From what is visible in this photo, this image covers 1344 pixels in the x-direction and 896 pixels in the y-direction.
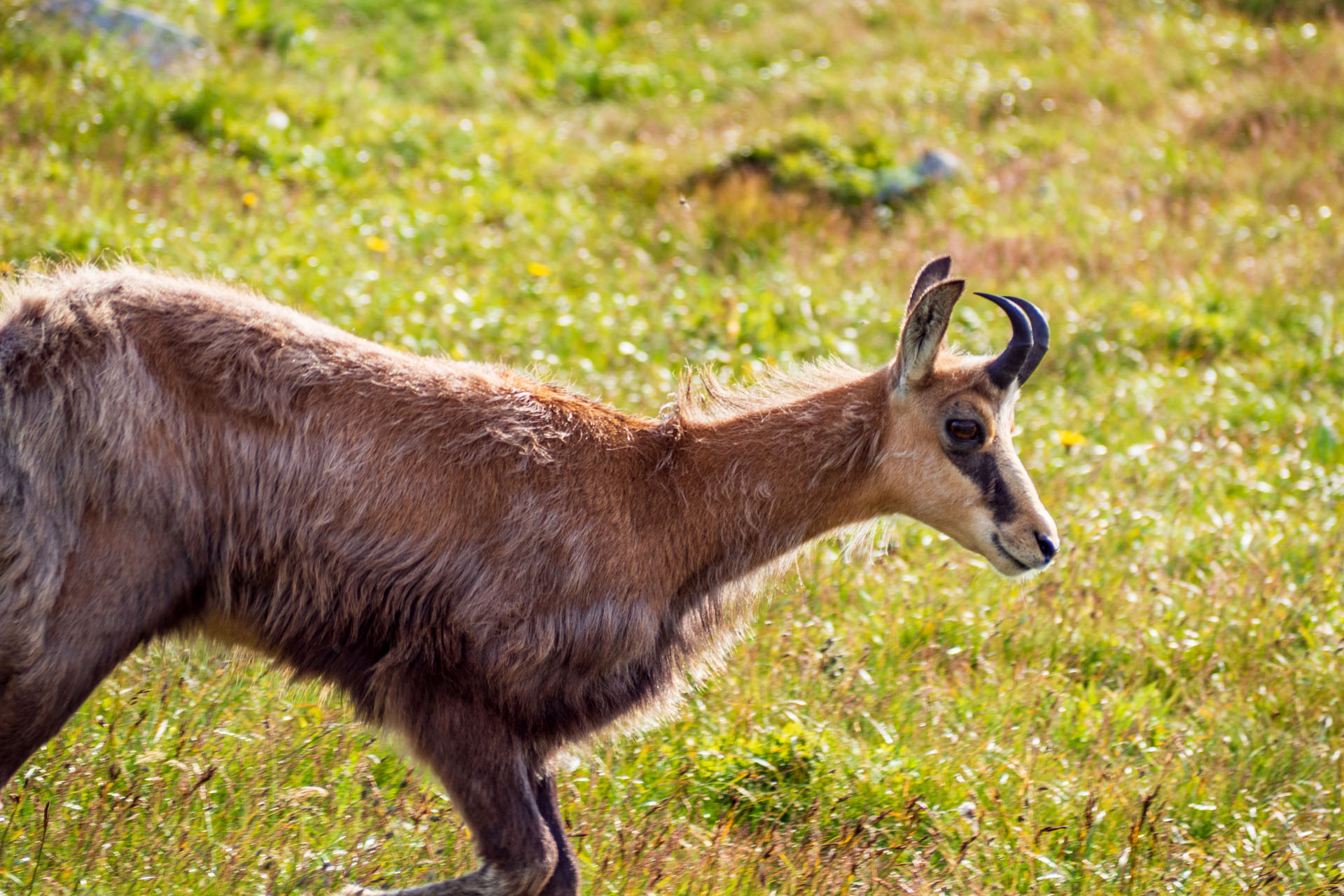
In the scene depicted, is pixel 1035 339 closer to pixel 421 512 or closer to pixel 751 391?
pixel 751 391

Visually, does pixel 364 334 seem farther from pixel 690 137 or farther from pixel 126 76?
pixel 690 137

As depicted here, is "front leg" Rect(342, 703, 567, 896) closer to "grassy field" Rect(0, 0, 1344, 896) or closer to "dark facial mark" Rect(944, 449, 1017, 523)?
"grassy field" Rect(0, 0, 1344, 896)

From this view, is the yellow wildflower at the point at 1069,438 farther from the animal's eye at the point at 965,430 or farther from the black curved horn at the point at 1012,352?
the animal's eye at the point at 965,430

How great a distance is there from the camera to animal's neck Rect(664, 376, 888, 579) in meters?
4.56

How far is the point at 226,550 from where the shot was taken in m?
3.97

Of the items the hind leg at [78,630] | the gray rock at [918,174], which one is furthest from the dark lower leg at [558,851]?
the gray rock at [918,174]

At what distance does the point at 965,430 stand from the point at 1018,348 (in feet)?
1.15

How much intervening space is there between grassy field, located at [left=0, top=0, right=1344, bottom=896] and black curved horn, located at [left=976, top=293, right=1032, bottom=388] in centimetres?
90

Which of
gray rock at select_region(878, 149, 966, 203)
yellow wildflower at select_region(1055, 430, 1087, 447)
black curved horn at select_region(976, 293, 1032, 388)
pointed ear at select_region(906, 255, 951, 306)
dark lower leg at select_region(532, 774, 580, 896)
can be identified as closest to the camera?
dark lower leg at select_region(532, 774, 580, 896)

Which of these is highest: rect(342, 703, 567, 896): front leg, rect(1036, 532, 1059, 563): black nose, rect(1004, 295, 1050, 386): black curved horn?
rect(1004, 295, 1050, 386): black curved horn

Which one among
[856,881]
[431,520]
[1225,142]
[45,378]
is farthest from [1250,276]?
[45,378]

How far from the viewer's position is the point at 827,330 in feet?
30.8

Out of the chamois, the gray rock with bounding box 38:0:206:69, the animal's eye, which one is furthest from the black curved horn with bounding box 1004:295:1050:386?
the gray rock with bounding box 38:0:206:69

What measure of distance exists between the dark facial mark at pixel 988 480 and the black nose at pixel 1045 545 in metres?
0.12
